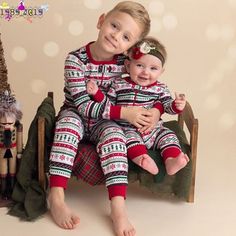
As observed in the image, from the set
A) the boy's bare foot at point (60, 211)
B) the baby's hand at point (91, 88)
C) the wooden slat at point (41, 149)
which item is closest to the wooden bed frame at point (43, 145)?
the wooden slat at point (41, 149)

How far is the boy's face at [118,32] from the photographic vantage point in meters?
2.15

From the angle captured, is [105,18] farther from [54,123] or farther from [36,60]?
[36,60]

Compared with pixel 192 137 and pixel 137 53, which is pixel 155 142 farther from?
pixel 137 53

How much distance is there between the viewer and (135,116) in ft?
7.16

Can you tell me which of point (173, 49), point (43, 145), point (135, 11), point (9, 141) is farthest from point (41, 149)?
point (173, 49)

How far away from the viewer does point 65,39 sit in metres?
2.98

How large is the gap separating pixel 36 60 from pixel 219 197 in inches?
48.9

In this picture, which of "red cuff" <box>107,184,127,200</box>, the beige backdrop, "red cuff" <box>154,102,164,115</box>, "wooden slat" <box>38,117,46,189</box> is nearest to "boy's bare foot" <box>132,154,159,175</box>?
"red cuff" <box>107,184,127,200</box>

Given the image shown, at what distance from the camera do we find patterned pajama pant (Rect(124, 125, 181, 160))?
2137 mm

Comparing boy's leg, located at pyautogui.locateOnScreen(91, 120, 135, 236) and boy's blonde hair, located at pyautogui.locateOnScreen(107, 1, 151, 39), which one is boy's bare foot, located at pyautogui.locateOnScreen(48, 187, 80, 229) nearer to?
boy's leg, located at pyautogui.locateOnScreen(91, 120, 135, 236)

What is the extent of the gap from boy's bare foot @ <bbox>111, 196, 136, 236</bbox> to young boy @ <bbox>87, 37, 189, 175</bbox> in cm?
16

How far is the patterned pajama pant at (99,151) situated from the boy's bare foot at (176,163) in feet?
0.52

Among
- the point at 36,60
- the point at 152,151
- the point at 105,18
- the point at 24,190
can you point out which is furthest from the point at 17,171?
the point at 36,60

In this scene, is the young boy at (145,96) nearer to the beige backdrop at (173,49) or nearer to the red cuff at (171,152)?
the red cuff at (171,152)
